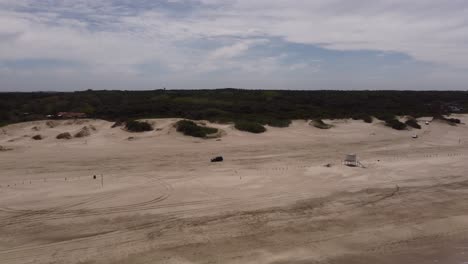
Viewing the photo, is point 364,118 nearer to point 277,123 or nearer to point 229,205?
Answer: point 277,123

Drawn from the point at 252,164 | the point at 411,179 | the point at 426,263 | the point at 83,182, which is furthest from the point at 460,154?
the point at 83,182

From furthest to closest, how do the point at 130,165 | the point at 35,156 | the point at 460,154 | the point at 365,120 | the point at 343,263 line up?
the point at 365,120 < the point at 460,154 < the point at 35,156 < the point at 130,165 < the point at 343,263

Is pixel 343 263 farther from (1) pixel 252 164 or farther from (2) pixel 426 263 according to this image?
(1) pixel 252 164

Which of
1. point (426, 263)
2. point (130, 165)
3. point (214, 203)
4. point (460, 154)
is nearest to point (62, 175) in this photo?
point (130, 165)

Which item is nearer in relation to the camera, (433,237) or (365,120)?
(433,237)

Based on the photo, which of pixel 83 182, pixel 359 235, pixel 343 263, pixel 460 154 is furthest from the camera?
pixel 460 154
